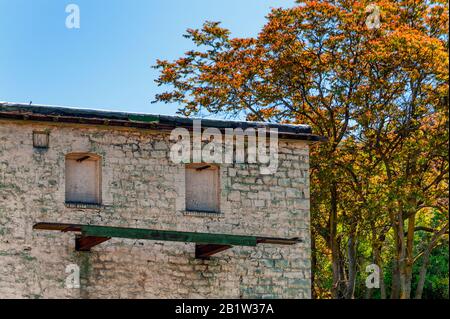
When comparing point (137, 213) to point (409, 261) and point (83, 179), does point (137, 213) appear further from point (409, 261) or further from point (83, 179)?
point (409, 261)

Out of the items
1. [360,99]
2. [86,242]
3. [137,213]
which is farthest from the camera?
[360,99]

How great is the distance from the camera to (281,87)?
130 feet

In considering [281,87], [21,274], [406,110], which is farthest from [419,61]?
[21,274]

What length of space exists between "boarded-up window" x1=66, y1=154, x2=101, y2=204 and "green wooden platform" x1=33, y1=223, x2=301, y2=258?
90 centimetres

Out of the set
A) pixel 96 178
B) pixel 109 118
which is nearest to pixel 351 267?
pixel 96 178

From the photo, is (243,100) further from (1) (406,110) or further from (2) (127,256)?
(2) (127,256)

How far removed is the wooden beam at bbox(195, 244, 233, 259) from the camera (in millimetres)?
30969

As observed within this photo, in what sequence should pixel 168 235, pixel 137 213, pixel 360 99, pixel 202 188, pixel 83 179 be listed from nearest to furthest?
pixel 168 235 → pixel 83 179 → pixel 137 213 → pixel 202 188 → pixel 360 99

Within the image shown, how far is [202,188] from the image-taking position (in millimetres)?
31922

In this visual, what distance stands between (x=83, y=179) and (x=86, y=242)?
1598mm

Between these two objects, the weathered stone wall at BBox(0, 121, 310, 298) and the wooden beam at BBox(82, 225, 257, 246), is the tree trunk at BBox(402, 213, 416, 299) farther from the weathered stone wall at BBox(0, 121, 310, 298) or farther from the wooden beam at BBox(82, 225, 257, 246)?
the wooden beam at BBox(82, 225, 257, 246)

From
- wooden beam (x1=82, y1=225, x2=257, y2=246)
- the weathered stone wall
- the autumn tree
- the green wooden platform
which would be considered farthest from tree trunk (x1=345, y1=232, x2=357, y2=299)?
wooden beam (x1=82, y1=225, x2=257, y2=246)

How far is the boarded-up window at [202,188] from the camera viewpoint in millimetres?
31750

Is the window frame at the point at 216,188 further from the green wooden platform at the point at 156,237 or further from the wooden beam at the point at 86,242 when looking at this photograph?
the wooden beam at the point at 86,242
